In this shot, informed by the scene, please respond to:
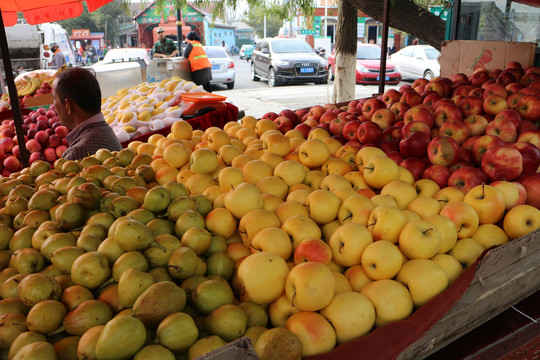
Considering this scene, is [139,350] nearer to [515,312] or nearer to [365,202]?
[365,202]

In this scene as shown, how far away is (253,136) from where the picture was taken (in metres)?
2.79

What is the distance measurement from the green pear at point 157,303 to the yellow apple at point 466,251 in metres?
1.14

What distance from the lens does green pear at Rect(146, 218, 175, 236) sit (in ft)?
5.34

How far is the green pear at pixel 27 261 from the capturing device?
58.3 inches

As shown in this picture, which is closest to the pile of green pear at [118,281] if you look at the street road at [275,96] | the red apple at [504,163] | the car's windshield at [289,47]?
the red apple at [504,163]

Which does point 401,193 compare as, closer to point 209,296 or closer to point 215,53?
point 209,296

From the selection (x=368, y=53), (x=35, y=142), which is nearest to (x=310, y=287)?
(x=35, y=142)

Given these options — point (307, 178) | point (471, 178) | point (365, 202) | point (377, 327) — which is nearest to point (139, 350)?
point (377, 327)

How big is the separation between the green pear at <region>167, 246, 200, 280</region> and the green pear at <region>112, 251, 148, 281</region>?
0.30ft

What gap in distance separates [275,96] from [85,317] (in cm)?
1203

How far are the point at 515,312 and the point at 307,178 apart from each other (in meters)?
1.12

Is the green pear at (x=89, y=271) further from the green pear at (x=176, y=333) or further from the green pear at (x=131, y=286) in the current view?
the green pear at (x=176, y=333)

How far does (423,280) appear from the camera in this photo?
1473 mm

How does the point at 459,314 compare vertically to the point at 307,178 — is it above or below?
below
